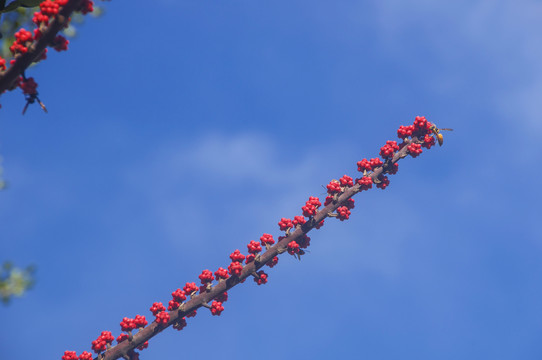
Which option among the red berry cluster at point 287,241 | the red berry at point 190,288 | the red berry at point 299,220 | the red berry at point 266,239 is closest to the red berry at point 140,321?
the red berry cluster at point 287,241

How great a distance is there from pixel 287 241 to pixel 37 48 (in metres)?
7.51

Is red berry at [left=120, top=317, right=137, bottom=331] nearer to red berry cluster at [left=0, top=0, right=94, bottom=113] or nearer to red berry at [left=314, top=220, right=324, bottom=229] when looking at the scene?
red berry at [left=314, top=220, right=324, bottom=229]

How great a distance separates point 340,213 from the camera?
43.3 feet

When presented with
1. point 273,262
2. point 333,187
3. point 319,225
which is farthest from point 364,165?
point 273,262

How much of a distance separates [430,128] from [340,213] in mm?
4083

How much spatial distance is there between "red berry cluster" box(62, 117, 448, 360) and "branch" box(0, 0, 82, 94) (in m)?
6.66

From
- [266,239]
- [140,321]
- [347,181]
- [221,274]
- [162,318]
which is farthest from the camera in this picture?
[347,181]

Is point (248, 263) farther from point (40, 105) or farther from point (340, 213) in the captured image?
point (40, 105)

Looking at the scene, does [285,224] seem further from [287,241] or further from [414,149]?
[414,149]

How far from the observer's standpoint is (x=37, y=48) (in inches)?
344

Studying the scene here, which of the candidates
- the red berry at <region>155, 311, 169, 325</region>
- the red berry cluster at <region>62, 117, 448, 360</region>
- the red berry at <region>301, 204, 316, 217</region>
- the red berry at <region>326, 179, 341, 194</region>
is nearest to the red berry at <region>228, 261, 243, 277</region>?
the red berry cluster at <region>62, 117, 448, 360</region>

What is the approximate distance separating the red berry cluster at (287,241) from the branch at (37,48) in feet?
21.8

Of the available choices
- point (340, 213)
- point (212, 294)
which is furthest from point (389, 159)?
point (212, 294)

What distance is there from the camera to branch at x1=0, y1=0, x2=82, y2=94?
8492 mm
